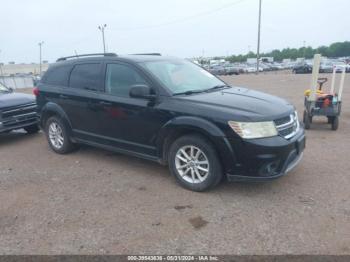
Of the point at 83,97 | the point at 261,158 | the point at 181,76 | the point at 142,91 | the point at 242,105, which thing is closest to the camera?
the point at 261,158

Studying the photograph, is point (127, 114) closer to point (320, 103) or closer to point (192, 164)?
point (192, 164)

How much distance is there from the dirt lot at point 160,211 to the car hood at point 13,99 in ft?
6.95

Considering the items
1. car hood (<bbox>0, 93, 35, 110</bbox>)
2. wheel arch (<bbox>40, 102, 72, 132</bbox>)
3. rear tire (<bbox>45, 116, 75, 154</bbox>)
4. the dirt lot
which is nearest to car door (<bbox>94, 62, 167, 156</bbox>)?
the dirt lot

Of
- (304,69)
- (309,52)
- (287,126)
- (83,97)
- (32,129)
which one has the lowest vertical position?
(304,69)

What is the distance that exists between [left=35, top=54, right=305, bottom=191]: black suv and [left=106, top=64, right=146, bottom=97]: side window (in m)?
0.01

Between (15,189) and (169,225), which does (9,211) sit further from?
(169,225)

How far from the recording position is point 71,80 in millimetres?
5898

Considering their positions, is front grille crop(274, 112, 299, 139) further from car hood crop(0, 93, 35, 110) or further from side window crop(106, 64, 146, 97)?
car hood crop(0, 93, 35, 110)

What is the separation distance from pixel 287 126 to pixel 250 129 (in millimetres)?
635

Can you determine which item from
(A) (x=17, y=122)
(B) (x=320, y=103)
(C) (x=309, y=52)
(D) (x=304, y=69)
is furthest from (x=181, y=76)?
(C) (x=309, y=52)

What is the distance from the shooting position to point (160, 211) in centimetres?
395

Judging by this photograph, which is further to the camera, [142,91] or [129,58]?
[129,58]

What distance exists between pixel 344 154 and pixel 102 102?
413 centimetres

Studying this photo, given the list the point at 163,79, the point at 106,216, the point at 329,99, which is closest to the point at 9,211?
the point at 106,216
